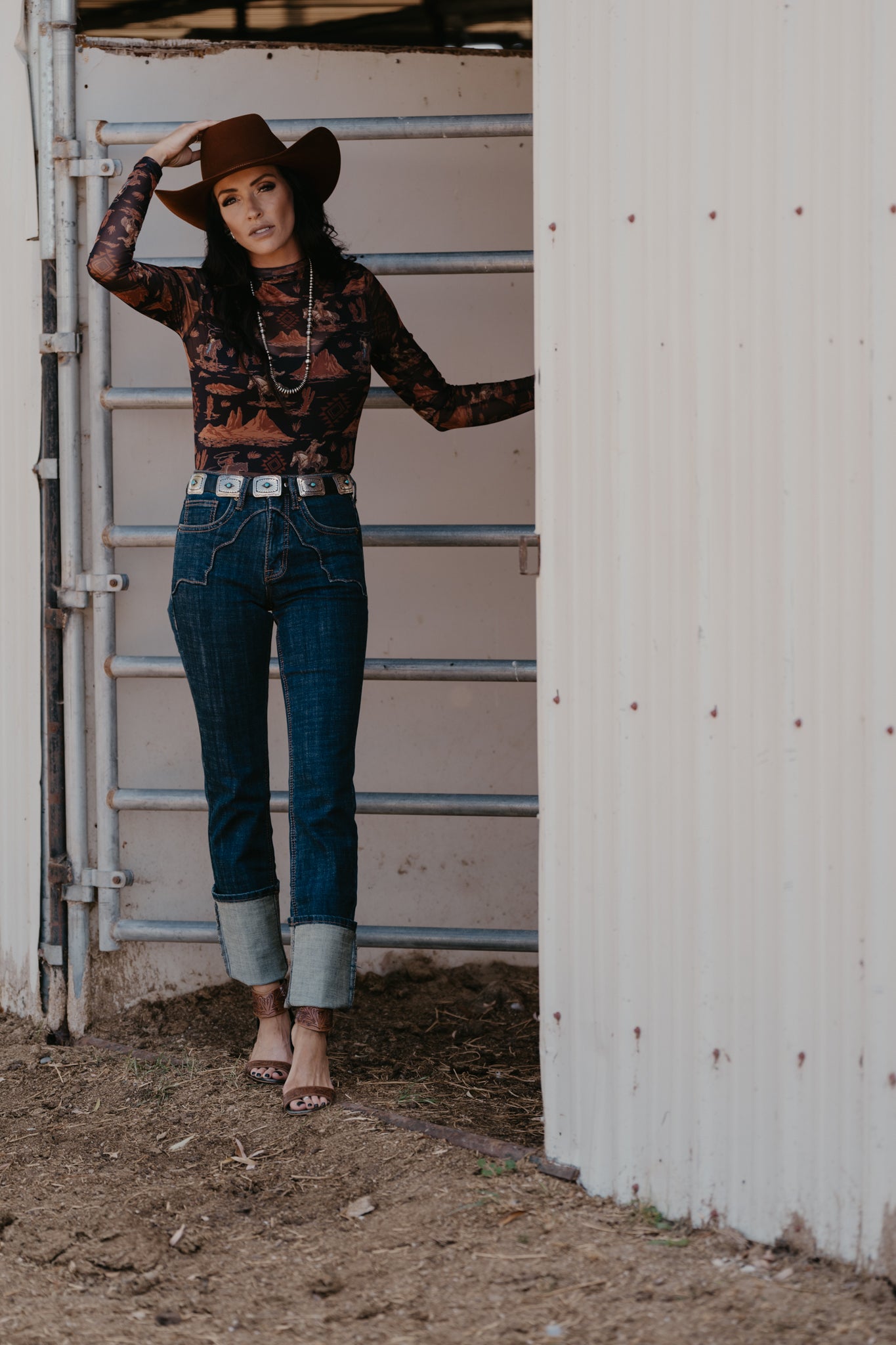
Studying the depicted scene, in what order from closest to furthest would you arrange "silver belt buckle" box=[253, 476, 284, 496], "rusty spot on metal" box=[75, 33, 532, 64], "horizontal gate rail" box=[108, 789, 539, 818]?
1. "silver belt buckle" box=[253, 476, 284, 496]
2. "horizontal gate rail" box=[108, 789, 539, 818]
3. "rusty spot on metal" box=[75, 33, 532, 64]

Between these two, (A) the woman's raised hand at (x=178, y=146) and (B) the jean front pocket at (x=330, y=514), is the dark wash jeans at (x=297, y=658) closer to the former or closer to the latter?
(B) the jean front pocket at (x=330, y=514)

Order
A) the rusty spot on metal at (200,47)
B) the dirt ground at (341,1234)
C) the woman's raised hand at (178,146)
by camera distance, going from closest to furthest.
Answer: the dirt ground at (341,1234), the woman's raised hand at (178,146), the rusty spot on metal at (200,47)

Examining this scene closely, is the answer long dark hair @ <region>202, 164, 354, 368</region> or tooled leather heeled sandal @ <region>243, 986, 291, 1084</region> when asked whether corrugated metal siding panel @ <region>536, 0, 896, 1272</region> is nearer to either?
long dark hair @ <region>202, 164, 354, 368</region>

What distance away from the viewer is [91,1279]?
74.2 inches

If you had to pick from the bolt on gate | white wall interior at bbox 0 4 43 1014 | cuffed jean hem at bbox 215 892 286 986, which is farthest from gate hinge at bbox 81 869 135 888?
cuffed jean hem at bbox 215 892 286 986

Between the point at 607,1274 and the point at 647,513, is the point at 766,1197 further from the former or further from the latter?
the point at 647,513

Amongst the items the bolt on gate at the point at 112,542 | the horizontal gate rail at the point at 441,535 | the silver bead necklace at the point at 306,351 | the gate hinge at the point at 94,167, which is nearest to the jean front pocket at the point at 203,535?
the silver bead necklace at the point at 306,351

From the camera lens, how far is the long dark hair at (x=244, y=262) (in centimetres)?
237

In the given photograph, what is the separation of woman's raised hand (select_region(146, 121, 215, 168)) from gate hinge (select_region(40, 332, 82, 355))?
559 millimetres

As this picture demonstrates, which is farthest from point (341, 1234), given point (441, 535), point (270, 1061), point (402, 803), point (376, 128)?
point (376, 128)

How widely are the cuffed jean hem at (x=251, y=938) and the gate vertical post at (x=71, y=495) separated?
2.04ft

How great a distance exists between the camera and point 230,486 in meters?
2.35

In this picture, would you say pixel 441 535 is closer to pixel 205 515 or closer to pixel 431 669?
pixel 431 669

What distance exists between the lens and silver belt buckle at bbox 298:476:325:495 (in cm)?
235
